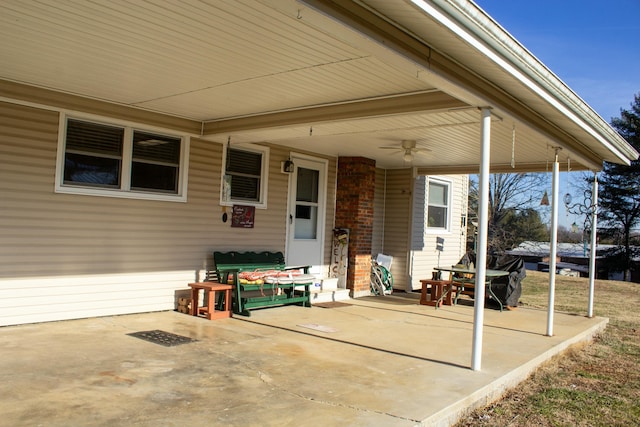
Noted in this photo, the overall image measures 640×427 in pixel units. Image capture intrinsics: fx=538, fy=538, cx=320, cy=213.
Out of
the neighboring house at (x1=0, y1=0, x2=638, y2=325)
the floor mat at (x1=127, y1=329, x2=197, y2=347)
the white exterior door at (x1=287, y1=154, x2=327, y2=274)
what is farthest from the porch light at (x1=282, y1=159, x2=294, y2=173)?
the floor mat at (x1=127, y1=329, x2=197, y2=347)

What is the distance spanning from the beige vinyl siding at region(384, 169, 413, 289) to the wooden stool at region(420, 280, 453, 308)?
1943 mm

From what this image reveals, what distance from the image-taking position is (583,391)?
490 cm

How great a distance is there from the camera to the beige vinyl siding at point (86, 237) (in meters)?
5.83

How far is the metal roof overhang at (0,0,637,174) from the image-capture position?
3.60m

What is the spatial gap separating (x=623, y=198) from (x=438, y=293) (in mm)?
21287

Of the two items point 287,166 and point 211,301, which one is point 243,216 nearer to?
point 287,166

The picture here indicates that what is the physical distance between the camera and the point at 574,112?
5586mm

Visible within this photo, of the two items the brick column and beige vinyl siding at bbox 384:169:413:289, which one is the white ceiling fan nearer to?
the brick column

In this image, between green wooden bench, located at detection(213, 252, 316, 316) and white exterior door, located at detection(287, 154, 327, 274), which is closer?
green wooden bench, located at detection(213, 252, 316, 316)

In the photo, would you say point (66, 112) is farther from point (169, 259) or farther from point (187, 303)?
point (187, 303)

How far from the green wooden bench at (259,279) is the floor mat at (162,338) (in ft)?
4.80

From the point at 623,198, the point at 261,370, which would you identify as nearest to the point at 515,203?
the point at 623,198

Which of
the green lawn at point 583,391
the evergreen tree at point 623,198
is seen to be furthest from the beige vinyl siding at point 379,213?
the evergreen tree at point 623,198

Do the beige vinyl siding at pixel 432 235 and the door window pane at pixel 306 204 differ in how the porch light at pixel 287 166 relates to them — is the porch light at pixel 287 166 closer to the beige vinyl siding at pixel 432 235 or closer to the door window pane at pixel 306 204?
the door window pane at pixel 306 204
